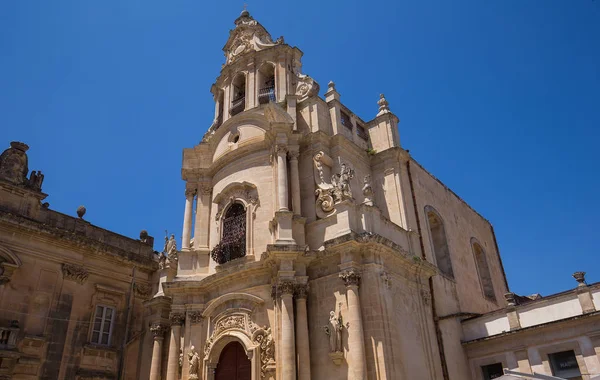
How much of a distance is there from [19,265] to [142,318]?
5.86 meters

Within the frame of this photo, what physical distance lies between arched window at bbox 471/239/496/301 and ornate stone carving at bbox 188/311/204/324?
14.0m

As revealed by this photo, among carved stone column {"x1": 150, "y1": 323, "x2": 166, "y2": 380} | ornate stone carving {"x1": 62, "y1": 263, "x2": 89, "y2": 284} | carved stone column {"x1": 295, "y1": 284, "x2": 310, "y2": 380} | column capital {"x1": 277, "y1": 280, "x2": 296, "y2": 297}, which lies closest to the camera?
carved stone column {"x1": 295, "y1": 284, "x2": 310, "y2": 380}

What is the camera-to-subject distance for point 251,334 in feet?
53.6

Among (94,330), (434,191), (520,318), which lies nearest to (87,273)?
(94,330)

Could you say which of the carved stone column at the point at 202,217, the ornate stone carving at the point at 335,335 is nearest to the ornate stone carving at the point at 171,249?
the carved stone column at the point at 202,217

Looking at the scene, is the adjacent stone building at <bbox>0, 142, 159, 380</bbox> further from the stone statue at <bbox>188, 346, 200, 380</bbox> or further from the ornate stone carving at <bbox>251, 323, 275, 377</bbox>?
the ornate stone carving at <bbox>251, 323, 275, 377</bbox>

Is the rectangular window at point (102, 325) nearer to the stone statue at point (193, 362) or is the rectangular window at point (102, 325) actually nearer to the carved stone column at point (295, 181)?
the stone statue at point (193, 362)

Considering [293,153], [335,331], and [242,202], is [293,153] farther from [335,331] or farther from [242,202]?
[335,331]

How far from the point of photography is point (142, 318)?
75.3 ft

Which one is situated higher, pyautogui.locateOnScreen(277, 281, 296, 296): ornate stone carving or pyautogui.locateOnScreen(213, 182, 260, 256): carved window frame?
pyautogui.locateOnScreen(213, 182, 260, 256): carved window frame

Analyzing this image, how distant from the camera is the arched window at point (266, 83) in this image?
22625 mm

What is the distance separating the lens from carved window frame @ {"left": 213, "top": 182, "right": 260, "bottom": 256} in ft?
60.4

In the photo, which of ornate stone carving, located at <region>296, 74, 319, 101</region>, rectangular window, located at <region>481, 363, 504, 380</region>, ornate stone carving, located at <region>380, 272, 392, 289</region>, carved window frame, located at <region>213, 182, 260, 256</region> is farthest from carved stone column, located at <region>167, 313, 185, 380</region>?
rectangular window, located at <region>481, 363, 504, 380</region>

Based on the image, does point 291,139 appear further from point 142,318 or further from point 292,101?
point 142,318
